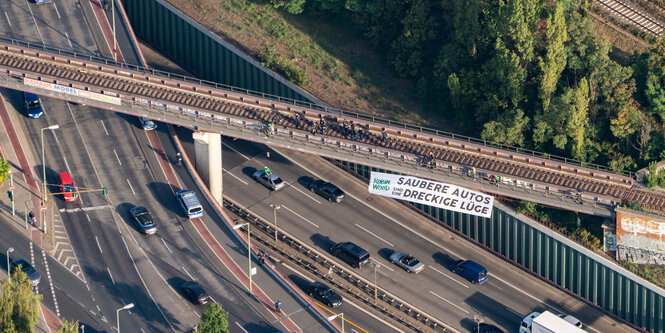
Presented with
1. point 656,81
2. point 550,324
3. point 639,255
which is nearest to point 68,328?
point 550,324

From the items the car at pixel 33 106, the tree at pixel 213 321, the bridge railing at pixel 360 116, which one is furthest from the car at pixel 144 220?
the car at pixel 33 106

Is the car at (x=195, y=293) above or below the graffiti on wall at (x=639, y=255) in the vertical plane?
below

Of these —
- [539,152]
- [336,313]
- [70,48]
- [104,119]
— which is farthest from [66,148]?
[539,152]

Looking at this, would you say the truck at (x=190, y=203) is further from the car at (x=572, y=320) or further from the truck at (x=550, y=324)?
the car at (x=572, y=320)

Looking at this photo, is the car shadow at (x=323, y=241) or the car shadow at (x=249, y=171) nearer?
the car shadow at (x=323, y=241)

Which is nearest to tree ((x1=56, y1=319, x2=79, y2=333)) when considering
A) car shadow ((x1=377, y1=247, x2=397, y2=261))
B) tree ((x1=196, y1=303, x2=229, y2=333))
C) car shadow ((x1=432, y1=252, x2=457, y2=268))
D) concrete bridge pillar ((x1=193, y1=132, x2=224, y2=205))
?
tree ((x1=196, y1=303, x2=229, y2=333))

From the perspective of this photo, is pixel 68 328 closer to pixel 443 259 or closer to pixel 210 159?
pixel 210 159
